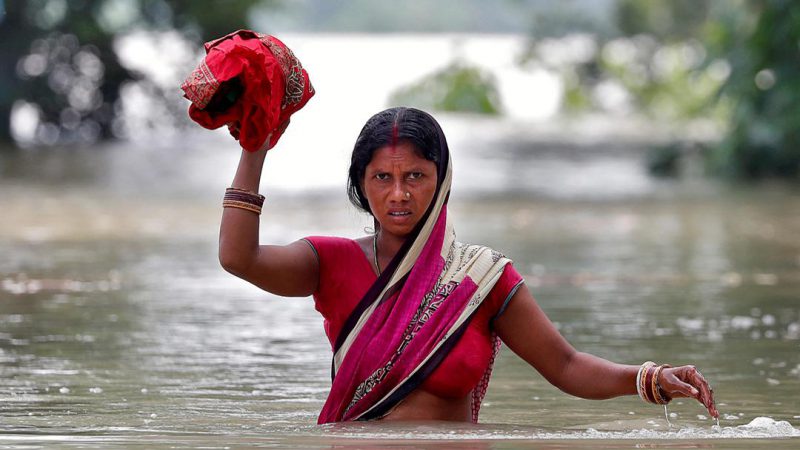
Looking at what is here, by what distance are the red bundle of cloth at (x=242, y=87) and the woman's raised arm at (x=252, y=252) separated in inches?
2.9

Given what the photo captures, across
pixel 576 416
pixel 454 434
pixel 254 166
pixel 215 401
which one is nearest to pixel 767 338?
pixel 576 416

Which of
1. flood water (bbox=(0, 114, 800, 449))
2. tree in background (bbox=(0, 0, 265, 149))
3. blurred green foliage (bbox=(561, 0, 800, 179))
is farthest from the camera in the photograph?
tree in background (bbox=(0, 0, 265, 149))

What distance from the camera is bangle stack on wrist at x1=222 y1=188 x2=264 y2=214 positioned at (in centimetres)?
428

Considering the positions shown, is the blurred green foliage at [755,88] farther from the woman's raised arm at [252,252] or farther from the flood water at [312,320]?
the woman's raised arm at [252,252]

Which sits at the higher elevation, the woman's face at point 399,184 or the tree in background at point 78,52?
the tree in background at point 78,52

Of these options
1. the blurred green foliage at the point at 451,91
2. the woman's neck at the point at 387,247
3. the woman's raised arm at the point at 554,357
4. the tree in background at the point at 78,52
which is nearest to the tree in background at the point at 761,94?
the tree in background at the point at 78,52

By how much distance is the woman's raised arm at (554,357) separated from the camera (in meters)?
4.57

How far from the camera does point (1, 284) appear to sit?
9.46 metres

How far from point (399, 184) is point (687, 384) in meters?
0.96

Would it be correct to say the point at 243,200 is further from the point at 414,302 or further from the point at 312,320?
the point at 312,320

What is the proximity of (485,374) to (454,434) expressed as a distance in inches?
10.6

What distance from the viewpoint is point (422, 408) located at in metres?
4.57

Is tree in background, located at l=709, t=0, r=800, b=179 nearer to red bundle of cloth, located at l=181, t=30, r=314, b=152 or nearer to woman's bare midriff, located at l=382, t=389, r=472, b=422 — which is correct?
woman's bare midriff, located at l=382, t=389, r=472, b=422

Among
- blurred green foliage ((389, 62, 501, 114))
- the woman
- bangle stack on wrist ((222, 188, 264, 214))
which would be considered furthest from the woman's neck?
blurred green foliage ((389, 62, 501, 114))
